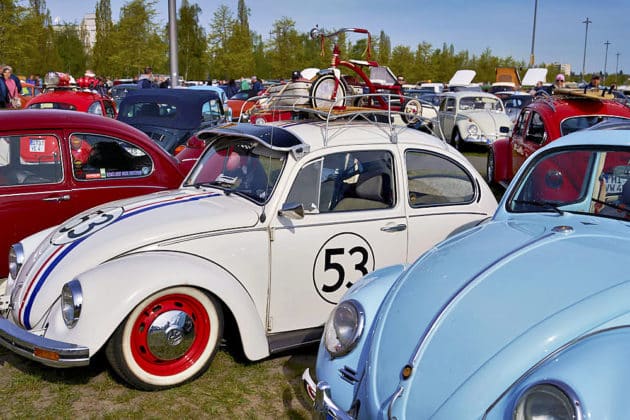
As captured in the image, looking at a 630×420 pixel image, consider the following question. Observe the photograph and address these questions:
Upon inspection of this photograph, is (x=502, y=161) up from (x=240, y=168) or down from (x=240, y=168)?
down

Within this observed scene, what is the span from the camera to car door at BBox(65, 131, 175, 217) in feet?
20.7

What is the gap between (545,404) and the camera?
2.35m

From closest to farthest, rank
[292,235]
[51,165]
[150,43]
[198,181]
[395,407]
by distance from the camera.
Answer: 1. [395,407]
2. [292,235]
3. [198,181]
4. [51,165]
5. [150,43]

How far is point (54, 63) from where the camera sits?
4028cm

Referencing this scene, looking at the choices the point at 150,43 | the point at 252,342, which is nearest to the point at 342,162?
the point at 252,342

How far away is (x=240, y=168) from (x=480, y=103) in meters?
14.7

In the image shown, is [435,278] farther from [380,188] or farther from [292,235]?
[380,188]

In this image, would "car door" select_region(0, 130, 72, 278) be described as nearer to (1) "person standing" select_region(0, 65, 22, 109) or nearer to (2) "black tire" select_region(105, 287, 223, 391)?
(2) "black tire" select_region(105, 287, 223, 391)

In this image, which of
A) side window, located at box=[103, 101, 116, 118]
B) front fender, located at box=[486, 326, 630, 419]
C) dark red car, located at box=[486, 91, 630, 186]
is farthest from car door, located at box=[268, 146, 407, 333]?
side window, located at box=[103, 101, 116, 118]

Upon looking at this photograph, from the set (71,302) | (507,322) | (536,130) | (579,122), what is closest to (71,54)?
(536,130)

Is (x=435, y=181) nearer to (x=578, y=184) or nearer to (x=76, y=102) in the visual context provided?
(x=578, y=184)

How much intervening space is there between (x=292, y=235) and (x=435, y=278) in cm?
147

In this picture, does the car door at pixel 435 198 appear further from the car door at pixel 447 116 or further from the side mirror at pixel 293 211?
the car door at pixel 447 116

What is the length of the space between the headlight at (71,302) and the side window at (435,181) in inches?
95.9
